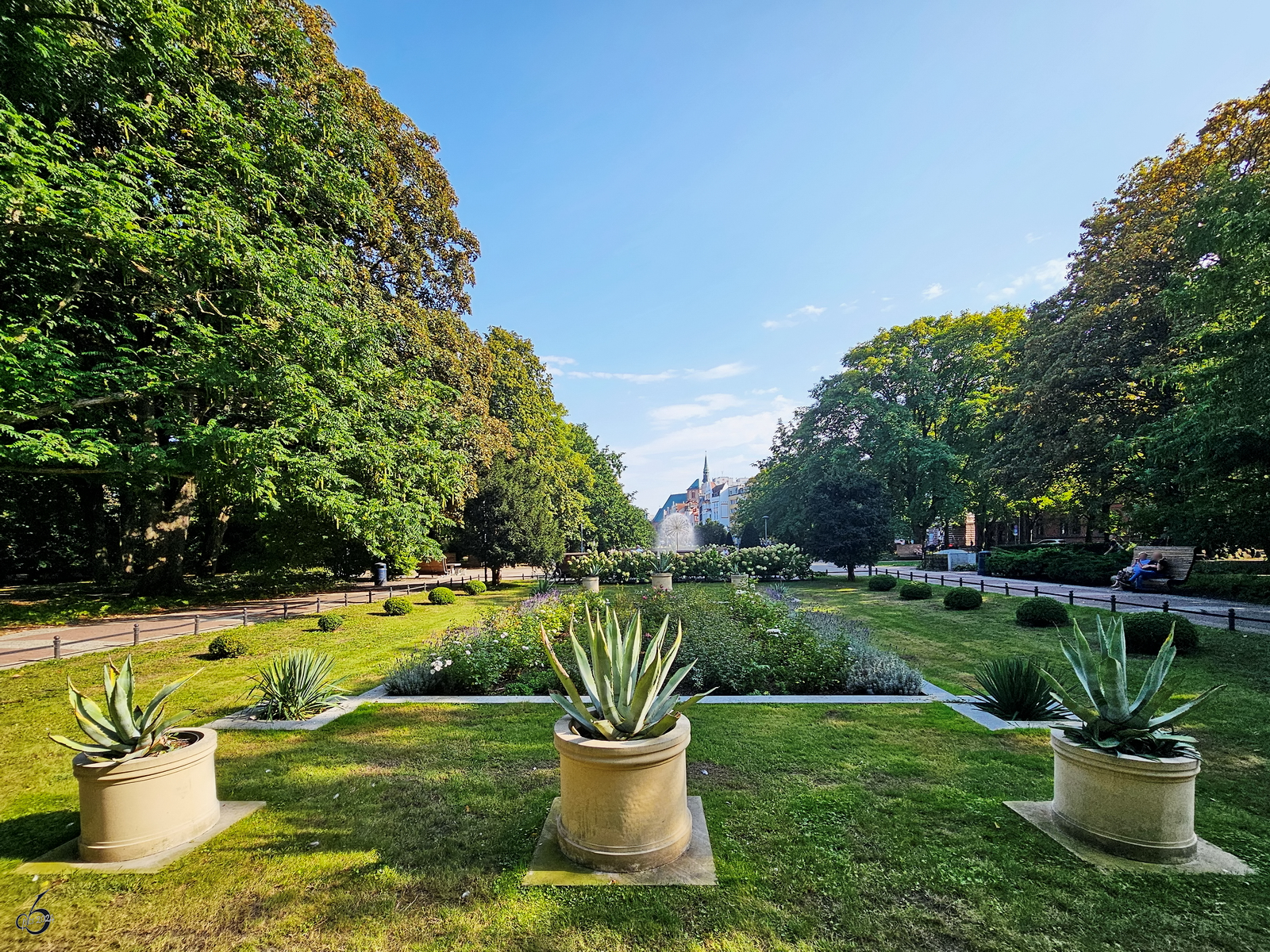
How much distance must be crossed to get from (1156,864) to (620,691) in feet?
12.2

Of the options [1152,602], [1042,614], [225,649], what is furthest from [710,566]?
[225,649]

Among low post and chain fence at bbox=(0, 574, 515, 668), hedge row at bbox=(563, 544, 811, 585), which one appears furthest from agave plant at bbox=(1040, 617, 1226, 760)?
hedge row at bbox=(563, 544, 811, 585)

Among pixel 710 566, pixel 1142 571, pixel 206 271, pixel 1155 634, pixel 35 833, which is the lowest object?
pixel 710 566

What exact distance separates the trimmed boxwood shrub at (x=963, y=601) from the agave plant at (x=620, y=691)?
15.1 m

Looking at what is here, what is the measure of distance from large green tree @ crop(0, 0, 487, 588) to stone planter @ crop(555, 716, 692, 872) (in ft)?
37.8

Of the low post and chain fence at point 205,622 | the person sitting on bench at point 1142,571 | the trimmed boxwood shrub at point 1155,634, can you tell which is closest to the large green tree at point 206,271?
the low post and chain fence at point 205,622

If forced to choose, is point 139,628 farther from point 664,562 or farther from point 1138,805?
point 664,562

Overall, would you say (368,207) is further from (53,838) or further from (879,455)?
(879,455)

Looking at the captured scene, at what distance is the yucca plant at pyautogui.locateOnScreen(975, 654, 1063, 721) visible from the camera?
6.58m

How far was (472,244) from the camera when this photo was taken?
70.9ft

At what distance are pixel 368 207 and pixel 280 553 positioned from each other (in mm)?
Result: 13734

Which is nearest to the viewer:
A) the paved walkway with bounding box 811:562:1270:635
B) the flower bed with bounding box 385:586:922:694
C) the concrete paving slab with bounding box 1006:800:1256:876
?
the concrete paving slab with bounding box 1006:800:1256:876

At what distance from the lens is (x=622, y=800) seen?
349cm

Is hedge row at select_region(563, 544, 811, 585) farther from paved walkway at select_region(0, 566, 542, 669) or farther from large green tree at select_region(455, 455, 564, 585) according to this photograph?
paved walkway at select_region(0, 566, 542, 669)
